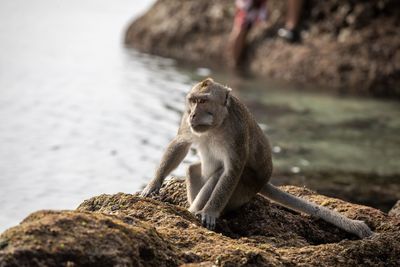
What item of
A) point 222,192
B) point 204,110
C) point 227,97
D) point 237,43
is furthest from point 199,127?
point 237,43

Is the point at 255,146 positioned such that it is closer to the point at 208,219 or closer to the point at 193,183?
the point at 193,183

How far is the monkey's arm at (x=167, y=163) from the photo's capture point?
6387 millimetres

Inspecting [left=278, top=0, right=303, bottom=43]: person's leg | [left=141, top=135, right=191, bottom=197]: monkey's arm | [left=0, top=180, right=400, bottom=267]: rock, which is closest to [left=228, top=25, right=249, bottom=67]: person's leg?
[left=278, top=0, right=303, bottom=43]: person's leg

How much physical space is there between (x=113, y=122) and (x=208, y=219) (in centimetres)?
875

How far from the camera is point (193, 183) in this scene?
648 centimetres

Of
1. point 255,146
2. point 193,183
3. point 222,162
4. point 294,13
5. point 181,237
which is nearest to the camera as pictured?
point 181,237

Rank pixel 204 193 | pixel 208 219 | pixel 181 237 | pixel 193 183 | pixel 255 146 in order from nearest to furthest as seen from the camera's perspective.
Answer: pixel 181 237, pixel 208 219, pixel 204 193, pixel 193 183, pixel 255 146

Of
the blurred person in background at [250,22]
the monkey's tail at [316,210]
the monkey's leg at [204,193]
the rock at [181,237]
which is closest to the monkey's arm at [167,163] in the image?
the rock at [181,237]

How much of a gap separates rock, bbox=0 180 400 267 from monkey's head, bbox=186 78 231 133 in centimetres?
74

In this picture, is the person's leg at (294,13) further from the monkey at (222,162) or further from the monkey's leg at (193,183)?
the monkey's leg at (193,183)

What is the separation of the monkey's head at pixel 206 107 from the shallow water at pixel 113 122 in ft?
12.6

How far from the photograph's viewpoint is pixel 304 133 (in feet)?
46.1

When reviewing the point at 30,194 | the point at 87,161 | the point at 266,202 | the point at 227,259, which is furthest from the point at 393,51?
the point at 227,259

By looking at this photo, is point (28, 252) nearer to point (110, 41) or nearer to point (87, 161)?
point (87, 161)
